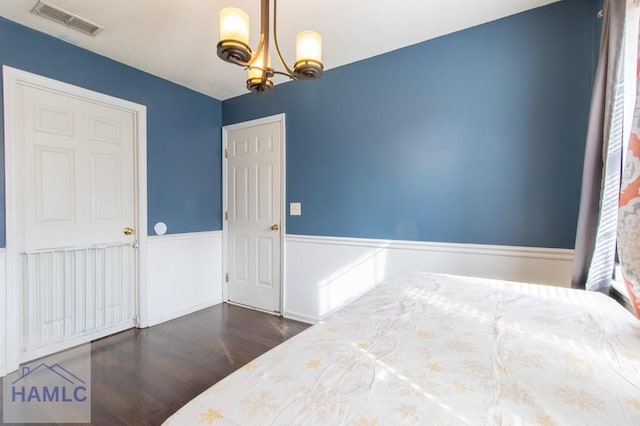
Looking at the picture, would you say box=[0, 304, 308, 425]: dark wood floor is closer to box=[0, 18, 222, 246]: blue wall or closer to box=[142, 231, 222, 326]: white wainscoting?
box=[142, 231, 222, 326]: white wainscoting

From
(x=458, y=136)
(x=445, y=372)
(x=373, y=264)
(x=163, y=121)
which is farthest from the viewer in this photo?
(x=163, y=121)

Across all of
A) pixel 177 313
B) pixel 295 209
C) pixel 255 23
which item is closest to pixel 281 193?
pixel 295 209

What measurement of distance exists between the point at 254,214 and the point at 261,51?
211cm

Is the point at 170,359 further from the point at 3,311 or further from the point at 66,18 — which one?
the point at 66,18

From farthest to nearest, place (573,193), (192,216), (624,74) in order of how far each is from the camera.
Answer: (192,216)
(573,193)
(624,74)

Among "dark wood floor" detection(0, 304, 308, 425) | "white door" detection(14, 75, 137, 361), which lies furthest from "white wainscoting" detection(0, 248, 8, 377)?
"dark wood floor" detection(0, 304, 308, 425)

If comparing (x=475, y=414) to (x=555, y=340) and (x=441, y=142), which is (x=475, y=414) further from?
(x=441, y=142)

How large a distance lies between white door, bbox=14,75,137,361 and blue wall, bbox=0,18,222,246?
0.16 metres

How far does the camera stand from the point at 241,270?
3445 millimetres

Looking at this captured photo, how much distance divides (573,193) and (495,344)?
1516 mm

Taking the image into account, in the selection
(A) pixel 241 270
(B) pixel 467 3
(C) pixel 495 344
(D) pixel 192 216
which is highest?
(B) pixel 467 3

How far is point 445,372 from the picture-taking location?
30.5 inches

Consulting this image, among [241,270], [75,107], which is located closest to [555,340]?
[241,270]

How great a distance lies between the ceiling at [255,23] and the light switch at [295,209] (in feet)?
4.45
